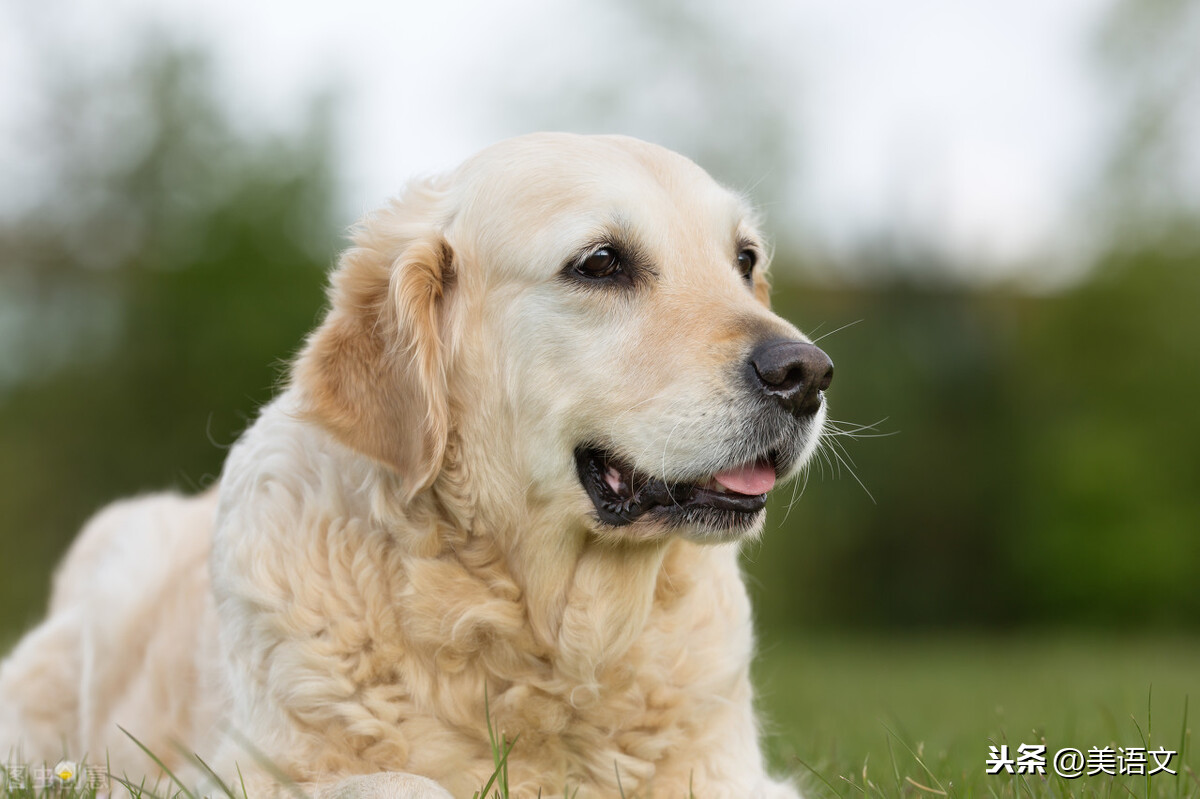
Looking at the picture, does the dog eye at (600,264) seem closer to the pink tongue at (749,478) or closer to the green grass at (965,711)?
the pink tongue at (749,478)

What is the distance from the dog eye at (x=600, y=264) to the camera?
3.05 meters

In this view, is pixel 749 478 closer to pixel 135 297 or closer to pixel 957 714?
pixel 957 714

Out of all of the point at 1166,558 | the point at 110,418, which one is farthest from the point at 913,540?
the point at 110,418

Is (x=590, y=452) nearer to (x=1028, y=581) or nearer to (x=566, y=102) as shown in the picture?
(x=1028, y=581)

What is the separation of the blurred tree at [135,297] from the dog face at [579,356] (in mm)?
9187

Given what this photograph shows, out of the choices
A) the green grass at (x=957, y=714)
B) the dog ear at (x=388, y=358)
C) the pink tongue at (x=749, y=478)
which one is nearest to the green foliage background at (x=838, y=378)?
the green grass at (x=957, y=714)

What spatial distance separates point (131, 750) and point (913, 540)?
43.4 ft

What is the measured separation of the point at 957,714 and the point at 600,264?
13.0 feet

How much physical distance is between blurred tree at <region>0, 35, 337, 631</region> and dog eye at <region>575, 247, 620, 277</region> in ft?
30.9

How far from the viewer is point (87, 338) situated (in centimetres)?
1259

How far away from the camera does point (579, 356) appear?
2.99 m

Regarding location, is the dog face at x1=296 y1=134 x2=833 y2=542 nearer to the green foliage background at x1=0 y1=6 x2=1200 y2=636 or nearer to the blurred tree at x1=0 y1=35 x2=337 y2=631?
the green foliage background at x1=0 y1=6 x2=1200 y2=636

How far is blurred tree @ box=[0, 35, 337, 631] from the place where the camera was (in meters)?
12.1

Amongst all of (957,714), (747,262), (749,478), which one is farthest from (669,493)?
(957,714)
